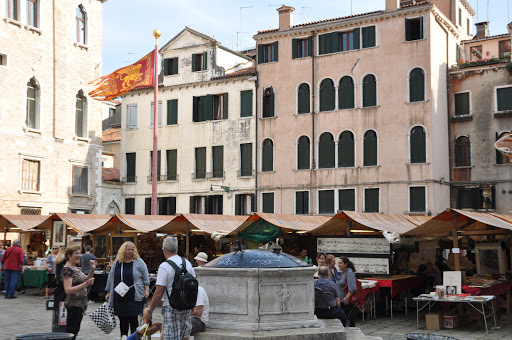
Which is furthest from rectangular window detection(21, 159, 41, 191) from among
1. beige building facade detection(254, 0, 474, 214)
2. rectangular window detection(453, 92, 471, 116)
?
rectangular window detection(453, 92, 471, 116)

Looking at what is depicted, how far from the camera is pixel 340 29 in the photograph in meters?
33.0

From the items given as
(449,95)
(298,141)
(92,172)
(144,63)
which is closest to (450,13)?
(449,95)

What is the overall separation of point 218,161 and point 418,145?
10.5 m

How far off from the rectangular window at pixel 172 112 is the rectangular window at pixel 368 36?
1083 cm

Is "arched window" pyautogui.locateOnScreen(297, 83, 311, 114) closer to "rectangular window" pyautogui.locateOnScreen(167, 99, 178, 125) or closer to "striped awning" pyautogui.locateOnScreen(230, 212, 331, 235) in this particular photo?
"rectangular window" pyautogui.locateOnScreen(167, 99, 178, 125)

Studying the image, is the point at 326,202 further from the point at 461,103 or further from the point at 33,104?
the point at 33,104

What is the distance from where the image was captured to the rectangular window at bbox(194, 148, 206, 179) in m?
36.2

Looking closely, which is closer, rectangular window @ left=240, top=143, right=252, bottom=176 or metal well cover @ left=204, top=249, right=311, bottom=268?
metal well cover @ left=204, top=249, right=311, bottom=268

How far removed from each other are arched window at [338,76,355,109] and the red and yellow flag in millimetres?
10069

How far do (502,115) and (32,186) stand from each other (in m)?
21.2

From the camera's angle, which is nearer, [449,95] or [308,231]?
[308,231]

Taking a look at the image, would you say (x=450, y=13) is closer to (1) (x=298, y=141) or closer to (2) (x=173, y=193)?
(1) (x=298, y=141)

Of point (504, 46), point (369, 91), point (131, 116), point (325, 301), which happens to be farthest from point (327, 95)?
point (325, 301)

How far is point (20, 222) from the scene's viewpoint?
2478 cm
